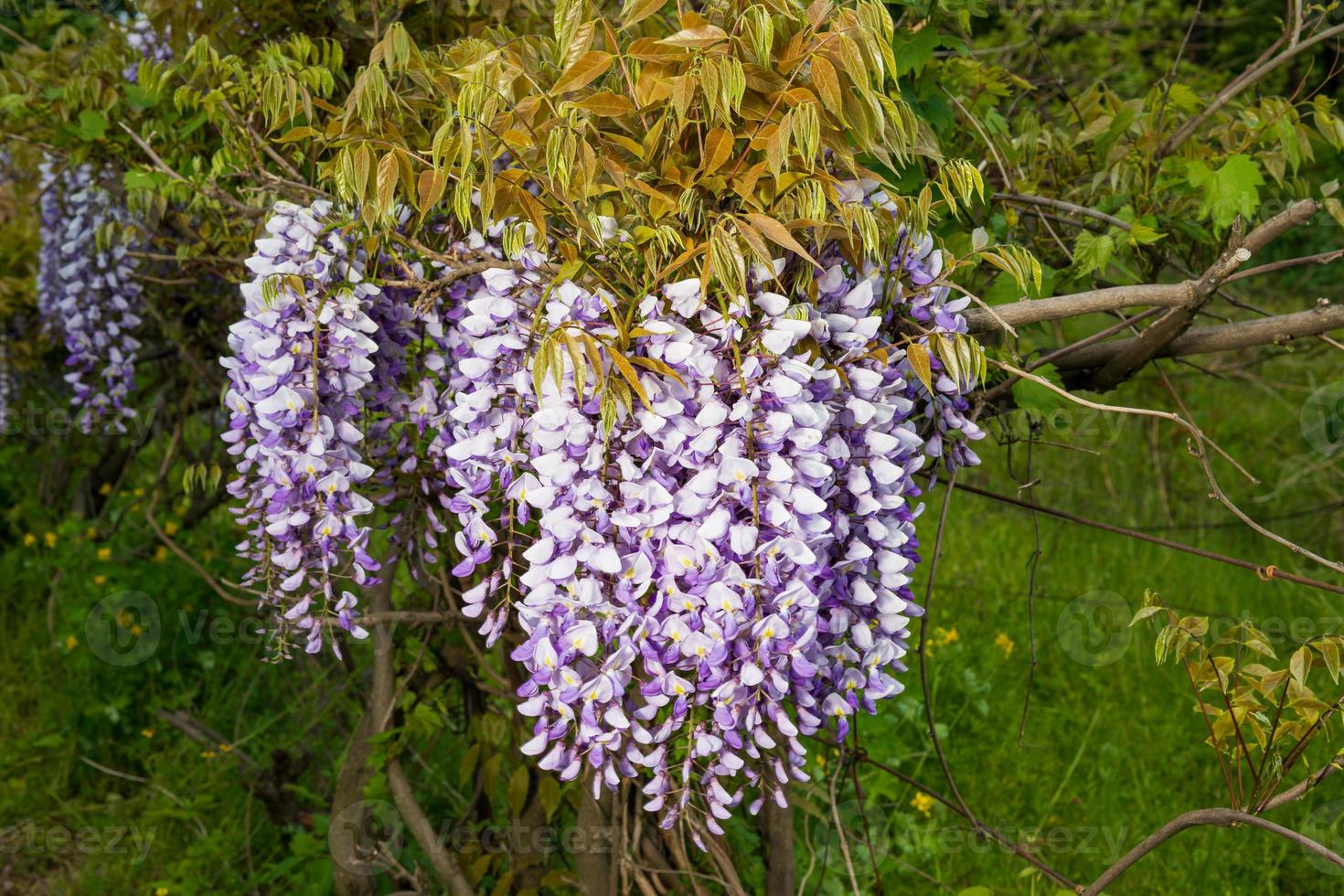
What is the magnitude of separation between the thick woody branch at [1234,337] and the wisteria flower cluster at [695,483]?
0.49m

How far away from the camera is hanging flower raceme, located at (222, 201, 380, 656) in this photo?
58.2 inches

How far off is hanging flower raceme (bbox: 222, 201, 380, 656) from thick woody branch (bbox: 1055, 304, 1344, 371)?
3.73ft

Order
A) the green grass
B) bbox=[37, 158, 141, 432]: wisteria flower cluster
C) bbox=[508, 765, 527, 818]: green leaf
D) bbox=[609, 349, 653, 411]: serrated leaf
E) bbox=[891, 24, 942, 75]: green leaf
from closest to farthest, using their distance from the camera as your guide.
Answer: bbox=[609, 349, 653, 411]: serrated leaf
bbox=[891, 24, 942, 75]: green leaf
bbox=[508, 765, 527, 818]: green leaf
the green grass
bbox=[37, 158, 141, 432]: wisteria flower cluster

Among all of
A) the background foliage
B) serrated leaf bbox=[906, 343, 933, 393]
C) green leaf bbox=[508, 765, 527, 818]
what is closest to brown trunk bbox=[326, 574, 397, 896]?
the background foliage

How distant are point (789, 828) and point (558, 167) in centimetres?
122

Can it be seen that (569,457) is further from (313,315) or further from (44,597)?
(44,597)

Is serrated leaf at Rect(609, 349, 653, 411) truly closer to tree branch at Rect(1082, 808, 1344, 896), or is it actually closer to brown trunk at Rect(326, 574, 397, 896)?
tree branch at Rect(1082, 808, 1344, 896)

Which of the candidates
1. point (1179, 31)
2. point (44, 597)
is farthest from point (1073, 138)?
point (1179, 31)

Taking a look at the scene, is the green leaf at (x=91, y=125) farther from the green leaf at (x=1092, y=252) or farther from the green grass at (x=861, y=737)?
the green leaf at (x=1092, y=252)

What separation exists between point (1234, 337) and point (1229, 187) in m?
0.32

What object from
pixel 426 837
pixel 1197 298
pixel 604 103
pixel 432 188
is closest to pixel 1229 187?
pixel 1197 298

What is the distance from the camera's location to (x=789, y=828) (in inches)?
72.6

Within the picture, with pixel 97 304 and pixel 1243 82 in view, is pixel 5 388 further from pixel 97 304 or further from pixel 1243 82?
pixel 1243 82

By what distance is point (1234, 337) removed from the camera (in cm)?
159
